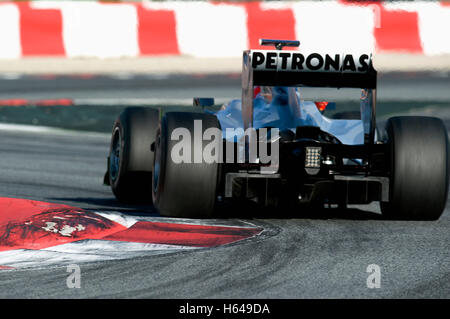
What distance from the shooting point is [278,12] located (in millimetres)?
21906

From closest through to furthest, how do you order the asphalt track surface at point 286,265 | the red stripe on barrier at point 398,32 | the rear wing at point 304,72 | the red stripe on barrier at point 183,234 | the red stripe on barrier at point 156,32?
the asphalt track surface at point 286,265
the red stripe on barrier at point 183,234
the rear wing at point 304,72
the red stripe on barrier at point 156,32
the red stripe on barrier at point 398,32

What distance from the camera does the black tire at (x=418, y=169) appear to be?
25.9 ft

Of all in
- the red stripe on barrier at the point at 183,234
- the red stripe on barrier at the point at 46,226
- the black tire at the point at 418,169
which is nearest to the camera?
the red stripe on barrier at the point at 46,226

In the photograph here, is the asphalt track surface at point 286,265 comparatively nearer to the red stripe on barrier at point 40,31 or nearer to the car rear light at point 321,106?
the car rear light at point 321,106

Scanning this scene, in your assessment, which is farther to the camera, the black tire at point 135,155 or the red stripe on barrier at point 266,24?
the red stripe on barrier at point 266,24

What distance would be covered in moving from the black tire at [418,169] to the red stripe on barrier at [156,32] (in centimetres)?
1368

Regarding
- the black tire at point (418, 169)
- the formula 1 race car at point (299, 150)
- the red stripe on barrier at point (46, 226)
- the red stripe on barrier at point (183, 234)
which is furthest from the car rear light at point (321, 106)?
the red stripe on barrier at point (46, 226)

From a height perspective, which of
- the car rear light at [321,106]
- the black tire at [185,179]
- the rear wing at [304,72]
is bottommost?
the black tire at [185,179]

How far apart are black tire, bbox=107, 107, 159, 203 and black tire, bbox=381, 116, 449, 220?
6.99 feet

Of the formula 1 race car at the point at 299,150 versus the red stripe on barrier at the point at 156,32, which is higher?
the red stripe on barrier at the point at 156,32

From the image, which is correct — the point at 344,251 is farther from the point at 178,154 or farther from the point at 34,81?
the point at 34,81

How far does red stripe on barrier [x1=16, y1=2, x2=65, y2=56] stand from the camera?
20594 millimetres

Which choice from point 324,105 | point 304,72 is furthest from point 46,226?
point 324,105

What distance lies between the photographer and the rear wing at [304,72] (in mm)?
8297
